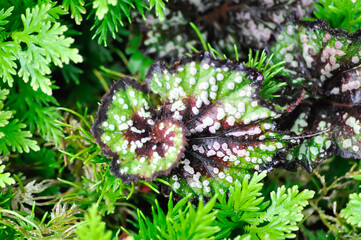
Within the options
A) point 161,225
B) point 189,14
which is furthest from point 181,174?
point 189,14

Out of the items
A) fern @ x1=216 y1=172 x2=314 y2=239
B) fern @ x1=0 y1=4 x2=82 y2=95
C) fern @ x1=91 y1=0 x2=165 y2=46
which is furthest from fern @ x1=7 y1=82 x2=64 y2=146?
fern @ x1=216 y1=172 x2=314 y2=239

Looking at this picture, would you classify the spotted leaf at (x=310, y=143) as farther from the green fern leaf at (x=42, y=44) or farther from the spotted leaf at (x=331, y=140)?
the green fern leaf at (x=42, y=44)

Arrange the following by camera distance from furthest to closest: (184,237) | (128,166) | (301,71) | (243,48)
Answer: (243,48), (301,71), (128,166), (184,237)

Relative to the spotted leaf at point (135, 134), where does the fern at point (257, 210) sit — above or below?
below

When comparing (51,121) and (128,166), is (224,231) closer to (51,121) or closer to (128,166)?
(128,166)

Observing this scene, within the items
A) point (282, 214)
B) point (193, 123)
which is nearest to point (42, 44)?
point (193, 123)

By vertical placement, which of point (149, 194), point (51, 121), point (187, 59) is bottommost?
point (149, 194)

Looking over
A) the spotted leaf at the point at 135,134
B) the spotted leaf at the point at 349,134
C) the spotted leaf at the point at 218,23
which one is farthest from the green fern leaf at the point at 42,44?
the spotted leaf at the point at 349,134
